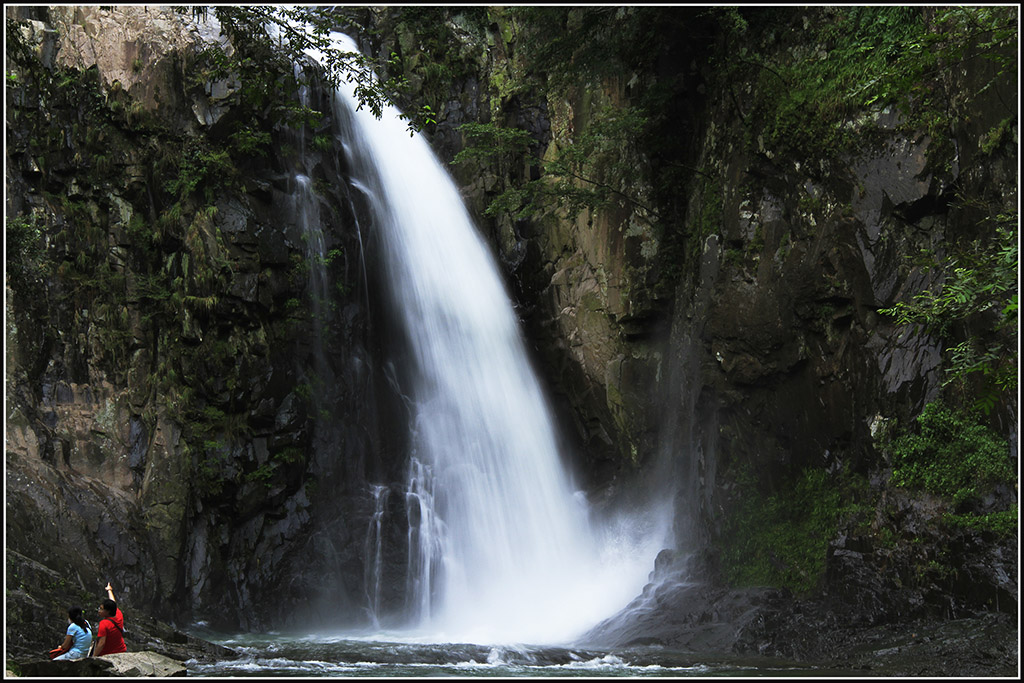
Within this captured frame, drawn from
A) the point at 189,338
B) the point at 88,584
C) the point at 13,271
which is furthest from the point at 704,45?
the point at 88,584

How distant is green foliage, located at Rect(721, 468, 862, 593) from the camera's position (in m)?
11.8

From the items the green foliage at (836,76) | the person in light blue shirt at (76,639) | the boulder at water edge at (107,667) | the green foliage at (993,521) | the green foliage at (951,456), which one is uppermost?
the green foliage at (836,76)

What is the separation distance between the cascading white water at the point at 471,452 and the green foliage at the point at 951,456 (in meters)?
5.29

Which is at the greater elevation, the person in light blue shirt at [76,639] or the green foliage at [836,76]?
the green foliage at [836,76]

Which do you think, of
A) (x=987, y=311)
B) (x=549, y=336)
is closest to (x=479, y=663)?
(x=987, y=311)

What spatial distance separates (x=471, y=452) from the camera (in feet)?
54.6

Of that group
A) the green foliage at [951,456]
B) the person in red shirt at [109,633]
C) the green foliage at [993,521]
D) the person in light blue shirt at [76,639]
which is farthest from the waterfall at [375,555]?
the green foliage at [993,521]

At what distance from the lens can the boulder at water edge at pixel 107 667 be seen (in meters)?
7.69

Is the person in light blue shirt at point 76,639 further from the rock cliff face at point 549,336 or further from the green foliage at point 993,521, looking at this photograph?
the green foliage at point 993,521

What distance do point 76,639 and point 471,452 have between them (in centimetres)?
918

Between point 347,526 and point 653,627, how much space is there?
6919 mm

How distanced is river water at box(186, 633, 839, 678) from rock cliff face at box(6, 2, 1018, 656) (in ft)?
3.93

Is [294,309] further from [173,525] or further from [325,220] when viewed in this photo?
[173,525]

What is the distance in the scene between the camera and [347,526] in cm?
1584
